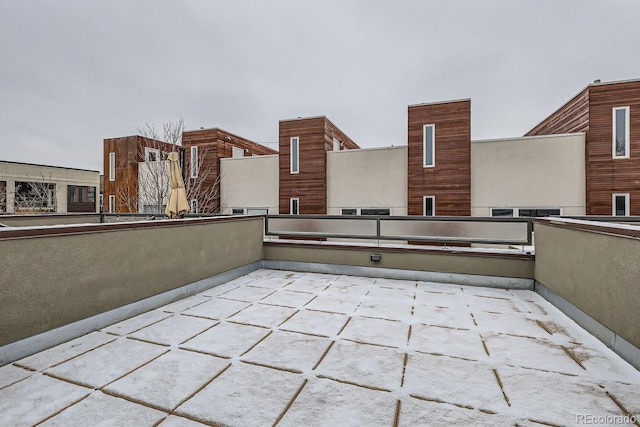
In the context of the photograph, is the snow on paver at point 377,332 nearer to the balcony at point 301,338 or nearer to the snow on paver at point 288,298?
the balcony at point 301,338

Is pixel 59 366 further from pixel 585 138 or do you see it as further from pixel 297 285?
pixel 585 138

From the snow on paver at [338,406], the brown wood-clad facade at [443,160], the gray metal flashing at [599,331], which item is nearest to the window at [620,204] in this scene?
the brown wood-clad facade at [443,160]

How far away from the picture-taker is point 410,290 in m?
4.52

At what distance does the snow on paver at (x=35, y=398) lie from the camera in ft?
5.66

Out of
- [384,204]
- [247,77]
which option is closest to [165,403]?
[384,204]

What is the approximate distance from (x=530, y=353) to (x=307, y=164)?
10466 mm

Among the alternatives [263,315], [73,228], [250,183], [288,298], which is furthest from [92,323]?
[250,183]

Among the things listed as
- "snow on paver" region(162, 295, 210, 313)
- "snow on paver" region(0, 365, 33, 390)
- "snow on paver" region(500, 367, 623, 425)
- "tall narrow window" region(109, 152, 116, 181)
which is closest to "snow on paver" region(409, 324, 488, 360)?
"snow on paver" region(500, 367, 623, 425)

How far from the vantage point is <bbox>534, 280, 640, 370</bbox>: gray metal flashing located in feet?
7.52

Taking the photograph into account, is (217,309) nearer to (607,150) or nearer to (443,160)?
(443,160)

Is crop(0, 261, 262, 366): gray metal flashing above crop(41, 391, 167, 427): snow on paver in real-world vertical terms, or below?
above

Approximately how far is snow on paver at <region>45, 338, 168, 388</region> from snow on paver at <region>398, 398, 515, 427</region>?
2142mm

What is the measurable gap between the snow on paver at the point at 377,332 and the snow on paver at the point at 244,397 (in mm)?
915

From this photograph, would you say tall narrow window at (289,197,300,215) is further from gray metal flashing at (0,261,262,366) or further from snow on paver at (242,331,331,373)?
snow on paver at (242,331,331,373)
